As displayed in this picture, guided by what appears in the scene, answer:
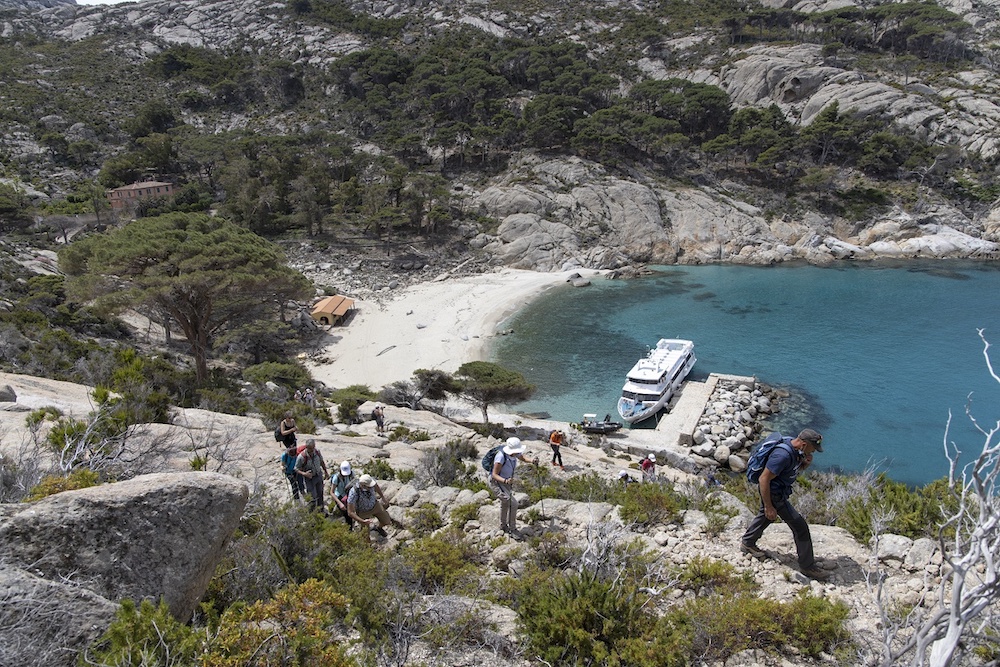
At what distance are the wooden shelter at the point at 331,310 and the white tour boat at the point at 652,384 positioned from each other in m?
19.0

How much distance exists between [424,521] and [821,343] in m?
30.5

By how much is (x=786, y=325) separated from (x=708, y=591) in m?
32.5

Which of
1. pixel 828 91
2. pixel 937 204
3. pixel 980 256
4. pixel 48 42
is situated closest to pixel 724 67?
pixel 828 91

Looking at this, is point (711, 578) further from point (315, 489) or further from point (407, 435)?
point (407, 435)

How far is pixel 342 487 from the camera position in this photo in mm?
7816

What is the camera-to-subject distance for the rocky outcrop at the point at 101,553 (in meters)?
3.22

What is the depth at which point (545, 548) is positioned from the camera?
6.56 metres

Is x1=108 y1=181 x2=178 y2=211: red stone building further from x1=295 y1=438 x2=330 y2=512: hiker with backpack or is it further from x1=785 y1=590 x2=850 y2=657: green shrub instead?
x1=785 y1=590 x2=850 y2=657: green shrub

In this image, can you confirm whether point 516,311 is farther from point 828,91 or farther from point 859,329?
point 828,91

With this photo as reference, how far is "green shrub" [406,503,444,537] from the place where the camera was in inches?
300

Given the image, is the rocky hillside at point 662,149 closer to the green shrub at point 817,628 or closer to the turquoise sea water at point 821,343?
the turquoise sea water at point 821,343

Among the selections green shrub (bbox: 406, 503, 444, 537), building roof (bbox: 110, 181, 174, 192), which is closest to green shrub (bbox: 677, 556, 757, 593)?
green shrub (bbox: 406, 503, 444, 537)

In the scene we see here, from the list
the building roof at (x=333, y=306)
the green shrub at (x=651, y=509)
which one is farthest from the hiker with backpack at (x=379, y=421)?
the building roof at (x=333, y=306)

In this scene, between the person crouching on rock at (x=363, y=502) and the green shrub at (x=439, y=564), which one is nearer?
the green shrub at (x=439, y=564)
